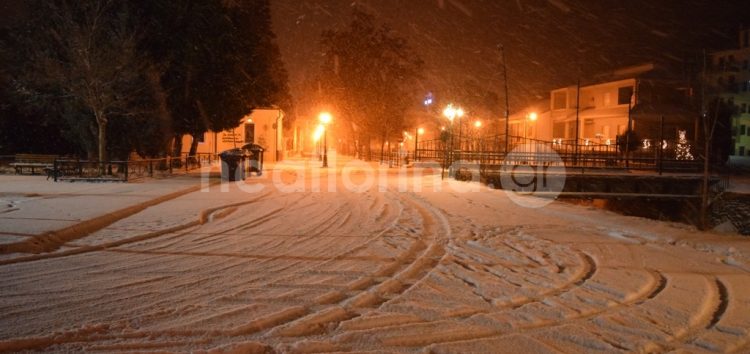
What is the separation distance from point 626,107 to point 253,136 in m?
28.4

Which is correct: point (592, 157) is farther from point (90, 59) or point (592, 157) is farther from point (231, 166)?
point (90, 59)

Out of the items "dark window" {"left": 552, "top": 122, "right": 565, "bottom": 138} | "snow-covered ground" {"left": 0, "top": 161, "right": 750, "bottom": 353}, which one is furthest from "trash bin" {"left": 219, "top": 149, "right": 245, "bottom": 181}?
"dark window" {"left": 552, "top": 122, "right": 565, "bottom": 138}

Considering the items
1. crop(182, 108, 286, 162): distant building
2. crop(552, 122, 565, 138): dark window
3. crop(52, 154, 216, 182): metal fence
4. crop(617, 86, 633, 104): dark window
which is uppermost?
crop(617, 86, 633, 104): dark window

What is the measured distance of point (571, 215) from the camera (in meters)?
14.6

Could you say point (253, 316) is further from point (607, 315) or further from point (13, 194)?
point (13, 194)

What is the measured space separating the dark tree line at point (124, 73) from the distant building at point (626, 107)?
2276 centimetres

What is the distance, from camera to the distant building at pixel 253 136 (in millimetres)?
42812

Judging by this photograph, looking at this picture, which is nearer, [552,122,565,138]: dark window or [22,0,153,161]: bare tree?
[22,0,153,161]: bare tree

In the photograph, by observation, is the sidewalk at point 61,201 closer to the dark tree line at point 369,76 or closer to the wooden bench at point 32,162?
the wooden bench at point 32,162

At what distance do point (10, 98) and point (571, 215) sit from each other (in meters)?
25.2

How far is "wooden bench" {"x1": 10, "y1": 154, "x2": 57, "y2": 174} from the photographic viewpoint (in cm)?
2561

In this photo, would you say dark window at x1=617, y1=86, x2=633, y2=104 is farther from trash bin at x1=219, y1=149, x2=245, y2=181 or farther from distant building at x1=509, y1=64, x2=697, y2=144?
trash bin at x1=219, y1=149, x2=245, y2=181

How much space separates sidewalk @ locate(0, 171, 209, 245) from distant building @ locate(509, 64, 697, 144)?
2950 cm

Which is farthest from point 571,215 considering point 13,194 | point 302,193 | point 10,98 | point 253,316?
point 10,98
